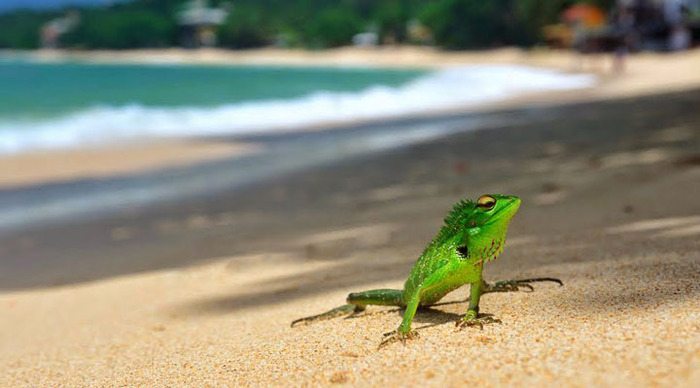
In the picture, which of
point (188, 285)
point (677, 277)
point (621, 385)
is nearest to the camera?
point (621, 385)

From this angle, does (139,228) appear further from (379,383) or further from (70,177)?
(379,383)

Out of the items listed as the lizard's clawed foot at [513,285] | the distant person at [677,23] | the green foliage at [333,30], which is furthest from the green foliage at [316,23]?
the lizard's clawed foot at [513,285]

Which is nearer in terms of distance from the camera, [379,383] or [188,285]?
[379,383]

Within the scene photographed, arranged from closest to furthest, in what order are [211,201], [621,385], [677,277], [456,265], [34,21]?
[621,385] < [456,265] < [677,277] < [211,201] < [34,21]

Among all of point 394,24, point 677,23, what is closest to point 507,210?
point 677,23

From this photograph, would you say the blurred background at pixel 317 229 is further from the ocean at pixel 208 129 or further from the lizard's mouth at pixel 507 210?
the lizard's mouth at pixel 507 210

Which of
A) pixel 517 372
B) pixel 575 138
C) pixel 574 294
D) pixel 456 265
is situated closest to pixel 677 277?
pixel 574 294

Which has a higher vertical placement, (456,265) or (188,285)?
(456,265)

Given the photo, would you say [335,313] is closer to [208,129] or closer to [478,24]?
[208,129]
